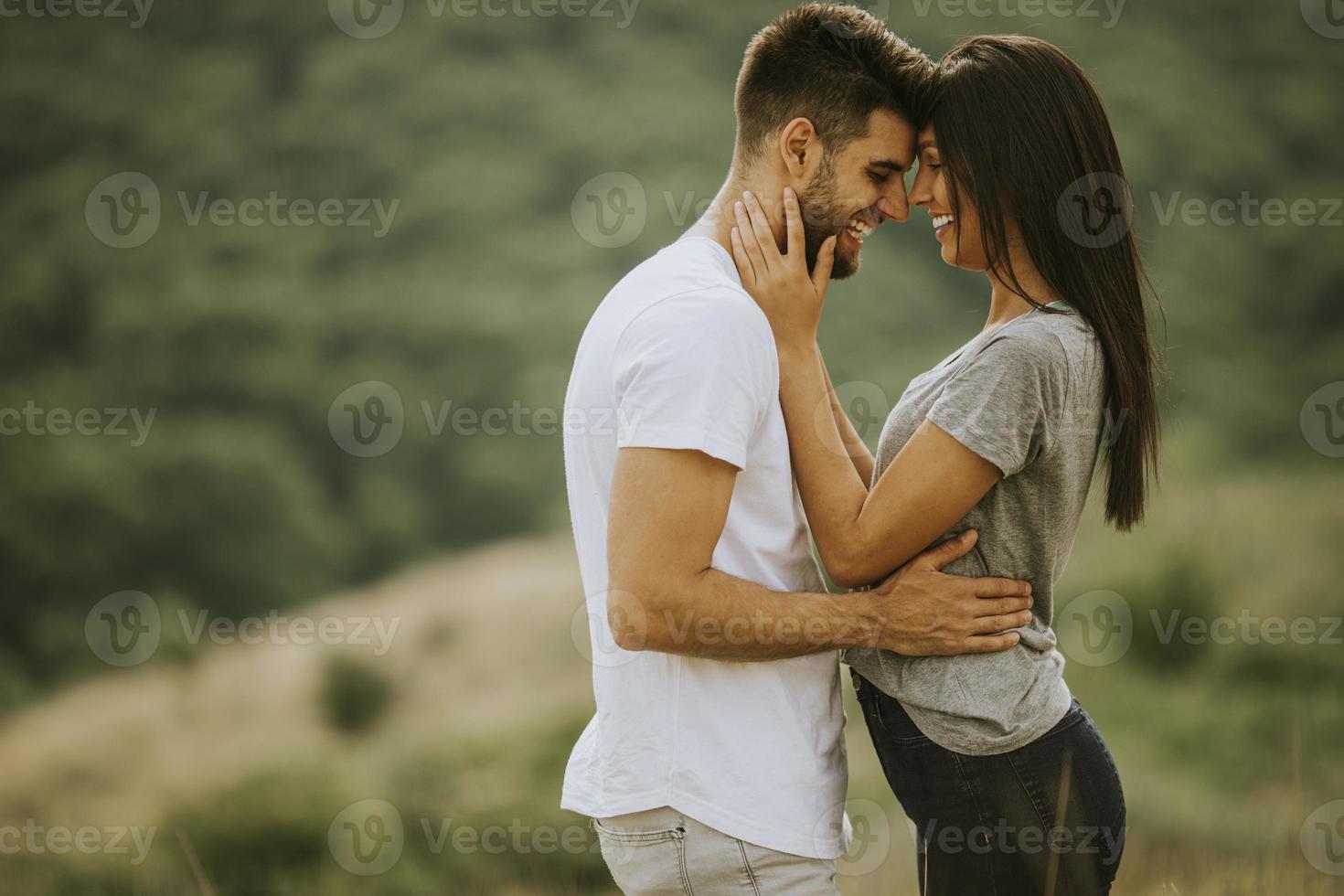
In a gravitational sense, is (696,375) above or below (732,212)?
below

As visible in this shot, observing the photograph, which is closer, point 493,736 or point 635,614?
point 635,614

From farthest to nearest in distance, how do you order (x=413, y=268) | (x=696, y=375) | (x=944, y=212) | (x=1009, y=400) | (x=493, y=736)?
1. (x=413, y=268)
2. (x=493, y=736)
3. (x=944, y=212)
4. (x=1009, y=400)
5. (x=696, y=375)

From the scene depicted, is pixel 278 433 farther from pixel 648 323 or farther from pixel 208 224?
pixel 648 323

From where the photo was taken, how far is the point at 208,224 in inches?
428

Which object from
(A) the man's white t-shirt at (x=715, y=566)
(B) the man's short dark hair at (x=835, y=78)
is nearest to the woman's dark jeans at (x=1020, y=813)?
(A) the man's white t-shirt at (x=715, y=566)

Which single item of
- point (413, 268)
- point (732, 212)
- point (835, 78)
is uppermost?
point (835, 78)

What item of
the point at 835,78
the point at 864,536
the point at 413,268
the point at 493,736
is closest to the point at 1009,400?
the point at 864,536

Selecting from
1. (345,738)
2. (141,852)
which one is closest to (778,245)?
(141,852)

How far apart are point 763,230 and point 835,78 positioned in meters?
0.37

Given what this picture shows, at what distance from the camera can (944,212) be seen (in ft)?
6.73

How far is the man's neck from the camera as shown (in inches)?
79.2

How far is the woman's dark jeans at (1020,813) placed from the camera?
175 centimetres

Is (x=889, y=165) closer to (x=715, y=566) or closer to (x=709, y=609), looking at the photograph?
(x=715, y=566)

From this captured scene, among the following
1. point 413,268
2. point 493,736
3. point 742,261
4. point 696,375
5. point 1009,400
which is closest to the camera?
point 696,375
